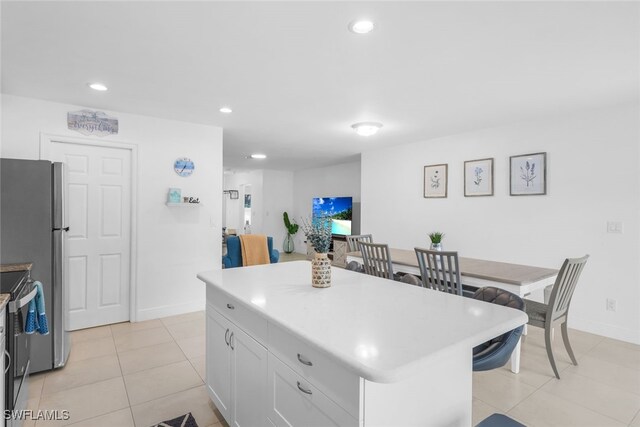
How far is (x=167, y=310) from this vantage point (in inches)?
151

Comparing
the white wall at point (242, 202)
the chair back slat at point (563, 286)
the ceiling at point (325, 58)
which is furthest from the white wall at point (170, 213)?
the white wall at point (242, 202)

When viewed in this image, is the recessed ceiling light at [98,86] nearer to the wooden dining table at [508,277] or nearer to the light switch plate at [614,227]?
the wooden dining table at [508,277]

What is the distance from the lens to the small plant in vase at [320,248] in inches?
70.1

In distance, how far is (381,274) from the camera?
3.19 metres

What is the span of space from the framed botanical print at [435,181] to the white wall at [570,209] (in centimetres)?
10

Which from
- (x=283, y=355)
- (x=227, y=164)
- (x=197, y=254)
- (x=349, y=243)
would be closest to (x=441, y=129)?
(x=349, y=243)

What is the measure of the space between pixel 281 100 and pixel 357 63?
102 centimetres

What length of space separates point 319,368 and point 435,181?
13.8ft

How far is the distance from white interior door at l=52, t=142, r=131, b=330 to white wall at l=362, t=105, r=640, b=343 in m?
4.02

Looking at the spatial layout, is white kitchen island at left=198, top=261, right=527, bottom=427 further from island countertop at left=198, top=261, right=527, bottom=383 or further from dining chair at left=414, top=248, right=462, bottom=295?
dining chair at left=414, top=248, right=462, bottom=295

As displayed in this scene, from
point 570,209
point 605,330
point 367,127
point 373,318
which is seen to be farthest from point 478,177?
point 373,318

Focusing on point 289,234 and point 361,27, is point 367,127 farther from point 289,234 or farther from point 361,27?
point 289,234

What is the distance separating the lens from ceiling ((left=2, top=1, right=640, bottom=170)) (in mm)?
1766

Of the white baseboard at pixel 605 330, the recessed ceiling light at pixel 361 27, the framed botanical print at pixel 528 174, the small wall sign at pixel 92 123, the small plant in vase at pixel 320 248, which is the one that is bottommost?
the white baseboard at pixel 605 330
